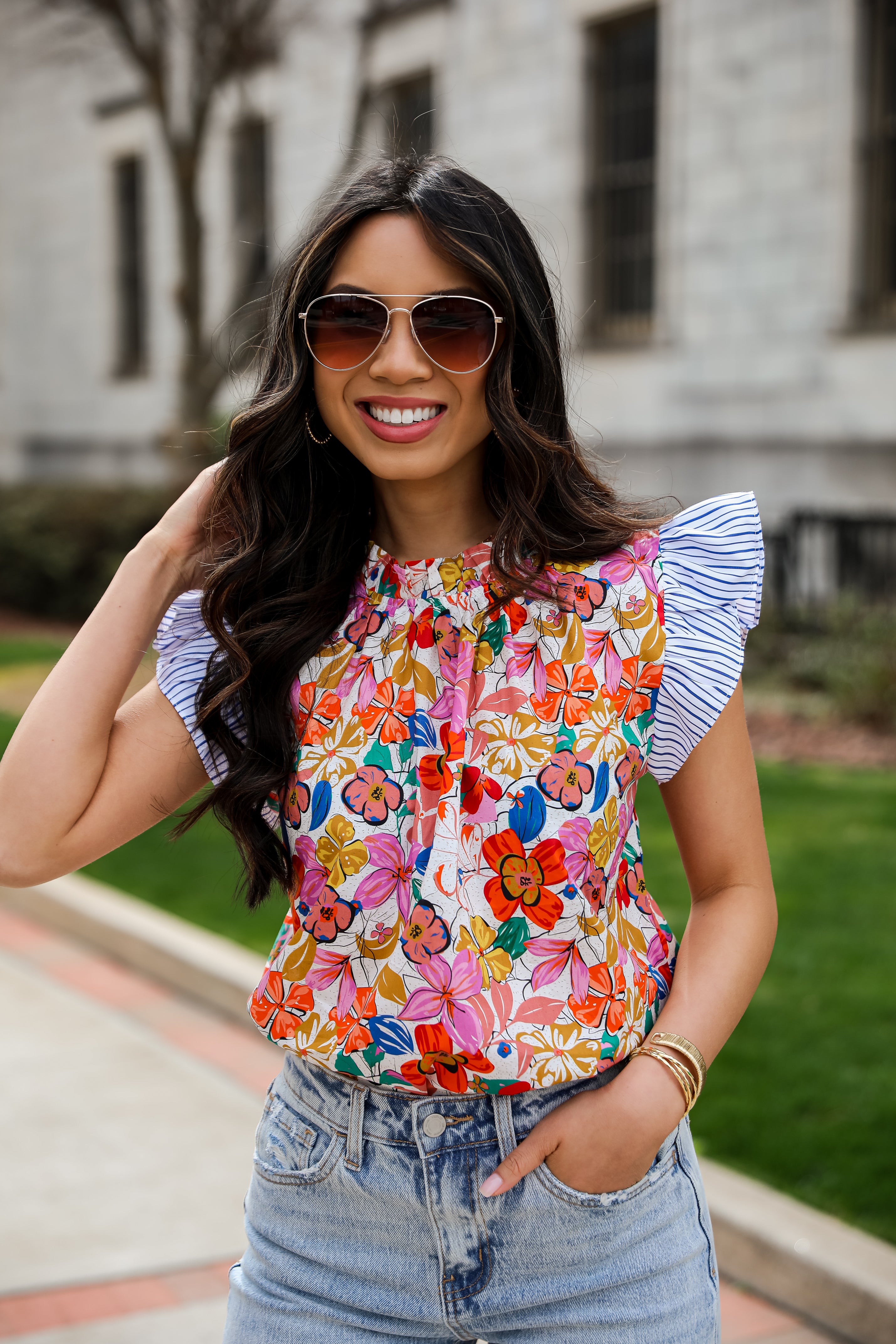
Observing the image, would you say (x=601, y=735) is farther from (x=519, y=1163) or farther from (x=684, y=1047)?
(x=519, y=1163)

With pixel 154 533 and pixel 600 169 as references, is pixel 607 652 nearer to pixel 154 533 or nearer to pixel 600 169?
pixel 154 533

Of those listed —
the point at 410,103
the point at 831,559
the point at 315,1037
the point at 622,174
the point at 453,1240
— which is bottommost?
the point at 831,559

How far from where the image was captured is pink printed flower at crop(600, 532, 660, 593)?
5.89 feet

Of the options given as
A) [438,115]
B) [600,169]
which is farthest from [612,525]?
[438,115]

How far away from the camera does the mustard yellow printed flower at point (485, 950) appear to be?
1677 millimetres

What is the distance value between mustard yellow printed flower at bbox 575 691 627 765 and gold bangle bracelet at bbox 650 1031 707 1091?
0.32m

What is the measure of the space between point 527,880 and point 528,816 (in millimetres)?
71

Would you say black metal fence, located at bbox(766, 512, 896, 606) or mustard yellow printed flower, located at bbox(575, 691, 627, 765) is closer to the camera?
mustard yellow printed flower, located at bbox(575, 691, 627, 765)

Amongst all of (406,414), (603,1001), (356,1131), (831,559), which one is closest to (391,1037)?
(356,1131)

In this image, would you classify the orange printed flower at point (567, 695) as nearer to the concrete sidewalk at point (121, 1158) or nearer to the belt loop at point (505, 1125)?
the belt loop at point (505, 1125)

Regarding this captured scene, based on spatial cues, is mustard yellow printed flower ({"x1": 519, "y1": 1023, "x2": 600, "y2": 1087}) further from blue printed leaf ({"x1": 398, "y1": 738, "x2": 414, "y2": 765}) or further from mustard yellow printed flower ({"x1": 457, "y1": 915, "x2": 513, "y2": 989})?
blue printed leaf ({"x1": 398, "y1": 738, "x2": 414, "y2": 765})

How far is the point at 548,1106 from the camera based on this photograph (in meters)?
1.70

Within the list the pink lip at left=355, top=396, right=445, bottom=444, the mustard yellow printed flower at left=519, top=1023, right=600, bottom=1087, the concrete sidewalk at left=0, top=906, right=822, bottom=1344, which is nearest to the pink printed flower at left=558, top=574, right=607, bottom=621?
the pink lip at left=355, top=396, right=445, bottom=444

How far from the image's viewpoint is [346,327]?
1.79m
